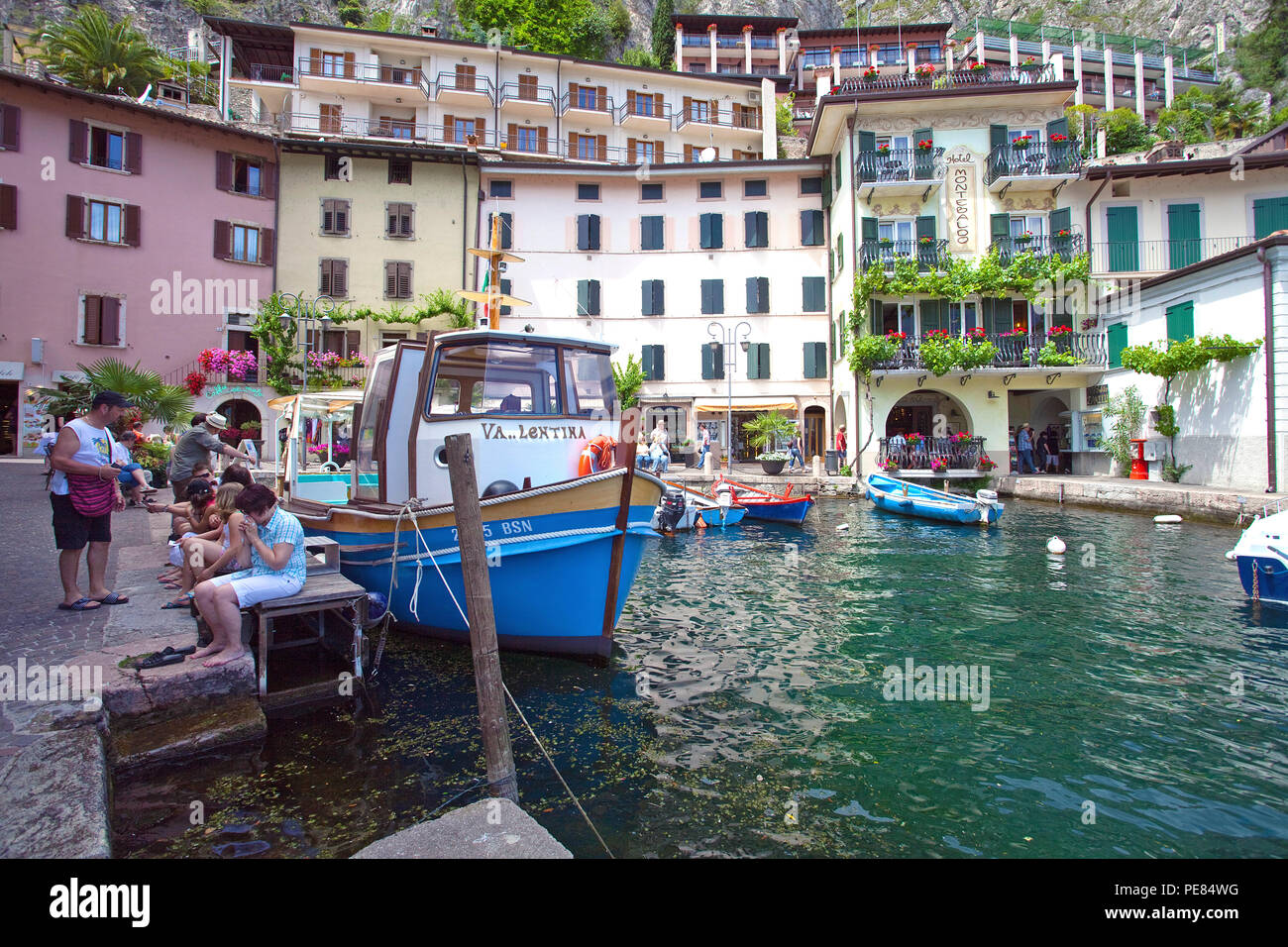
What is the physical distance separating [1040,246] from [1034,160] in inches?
122

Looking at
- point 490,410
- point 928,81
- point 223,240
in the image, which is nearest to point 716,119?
point 928,81

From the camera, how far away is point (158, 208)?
27.0 m

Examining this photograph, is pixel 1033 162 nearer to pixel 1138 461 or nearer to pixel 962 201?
pixel 962 201

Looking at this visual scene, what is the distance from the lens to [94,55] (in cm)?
3253

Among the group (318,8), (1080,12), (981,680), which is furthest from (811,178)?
(1080,12)

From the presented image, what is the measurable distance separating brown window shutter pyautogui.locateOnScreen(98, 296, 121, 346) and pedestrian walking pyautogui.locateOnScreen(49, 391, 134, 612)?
79.9 feet

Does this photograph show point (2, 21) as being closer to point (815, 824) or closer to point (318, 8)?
point (318, 8)

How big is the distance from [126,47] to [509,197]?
64.2 ft

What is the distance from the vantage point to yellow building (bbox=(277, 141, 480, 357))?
2977 centimetres

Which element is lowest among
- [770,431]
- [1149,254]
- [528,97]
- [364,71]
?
[770,431]

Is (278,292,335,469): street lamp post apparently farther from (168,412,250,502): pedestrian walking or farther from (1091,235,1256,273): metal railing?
(1091,235,1256,273): metal railing

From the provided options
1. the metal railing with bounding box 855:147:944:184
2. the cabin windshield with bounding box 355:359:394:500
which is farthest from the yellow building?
the cabin windshield with bounding box 355:359:394:500
